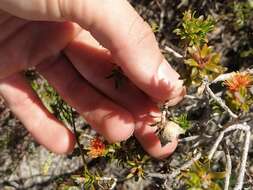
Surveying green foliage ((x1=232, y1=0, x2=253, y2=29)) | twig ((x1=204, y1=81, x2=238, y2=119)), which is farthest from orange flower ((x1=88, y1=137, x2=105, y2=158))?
green foliage ((x1=232, y1=0, x2=253, y2=29))

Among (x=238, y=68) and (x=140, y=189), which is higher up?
(x=238, y=68)

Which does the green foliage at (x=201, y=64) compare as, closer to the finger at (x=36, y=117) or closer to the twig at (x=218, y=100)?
the twig at (x=218, y=100)

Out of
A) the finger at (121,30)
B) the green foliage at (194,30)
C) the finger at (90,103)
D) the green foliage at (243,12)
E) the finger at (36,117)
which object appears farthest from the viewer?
the green foliage at (243,12)

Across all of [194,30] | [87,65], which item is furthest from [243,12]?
[87,65]

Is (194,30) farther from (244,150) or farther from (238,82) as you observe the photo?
(244,150)

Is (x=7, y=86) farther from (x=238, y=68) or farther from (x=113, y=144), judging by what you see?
(x=238, y=68)

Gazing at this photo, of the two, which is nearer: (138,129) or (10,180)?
(138,129)

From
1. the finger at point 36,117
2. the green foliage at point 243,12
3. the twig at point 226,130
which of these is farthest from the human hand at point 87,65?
the green foliage at point 243,12

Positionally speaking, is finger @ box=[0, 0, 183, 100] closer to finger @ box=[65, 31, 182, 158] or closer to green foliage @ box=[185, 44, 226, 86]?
green foliage @ box=[185, 44, 226, 86]

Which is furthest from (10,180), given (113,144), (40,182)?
(113,144)
